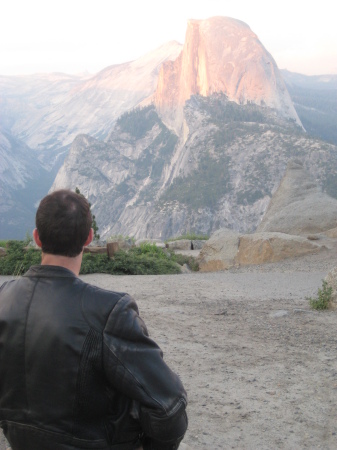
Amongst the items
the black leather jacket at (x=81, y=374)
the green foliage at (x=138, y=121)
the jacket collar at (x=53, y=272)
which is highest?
the green foliage at (x=138, y=121)

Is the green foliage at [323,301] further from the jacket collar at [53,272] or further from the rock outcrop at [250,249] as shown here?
the jacket collar at [53,272]

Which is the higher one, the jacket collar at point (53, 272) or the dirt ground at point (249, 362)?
the jacket collar at point (53, 272)

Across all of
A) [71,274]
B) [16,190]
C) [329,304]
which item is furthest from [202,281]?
[16,190]

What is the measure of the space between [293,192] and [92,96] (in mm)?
190748

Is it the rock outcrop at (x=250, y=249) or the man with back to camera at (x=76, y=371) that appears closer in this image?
the man with back to camera at (x=76, y=371)

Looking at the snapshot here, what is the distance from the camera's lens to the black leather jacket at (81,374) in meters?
1.78

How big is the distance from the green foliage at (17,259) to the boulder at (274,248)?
463 centimetres

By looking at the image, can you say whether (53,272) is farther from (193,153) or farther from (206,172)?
(193,153)

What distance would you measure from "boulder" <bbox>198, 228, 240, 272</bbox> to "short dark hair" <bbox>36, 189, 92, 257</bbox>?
34.6ft

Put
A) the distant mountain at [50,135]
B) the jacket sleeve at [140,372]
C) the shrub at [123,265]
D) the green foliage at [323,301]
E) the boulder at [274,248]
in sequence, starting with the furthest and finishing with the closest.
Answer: the distant mountain at [50,135], the boulder at [274,248], the shrub at [123,265], the green foliage at [323,301], the jacket sleeve at [140,372]

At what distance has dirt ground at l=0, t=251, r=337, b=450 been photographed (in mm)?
3443

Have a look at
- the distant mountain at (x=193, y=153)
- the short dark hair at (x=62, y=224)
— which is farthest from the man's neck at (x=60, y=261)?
the distant mountain at (x=193, y=153)

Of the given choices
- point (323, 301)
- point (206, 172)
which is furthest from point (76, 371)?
point (206, 172)

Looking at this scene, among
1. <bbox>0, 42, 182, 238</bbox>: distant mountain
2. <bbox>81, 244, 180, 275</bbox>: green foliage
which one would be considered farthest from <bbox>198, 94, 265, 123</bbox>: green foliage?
<bbox>81, 244, 180, 275</bbox>: green foliage
